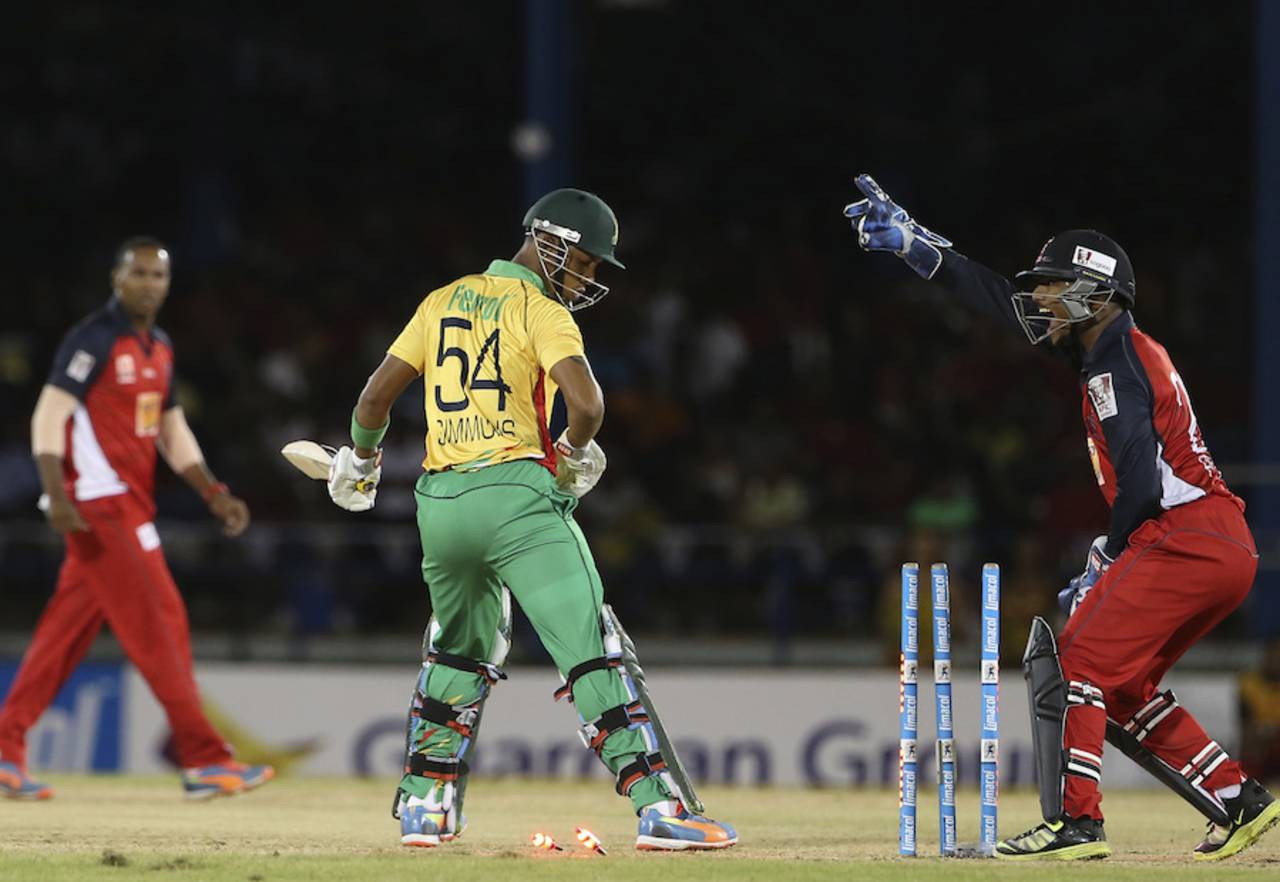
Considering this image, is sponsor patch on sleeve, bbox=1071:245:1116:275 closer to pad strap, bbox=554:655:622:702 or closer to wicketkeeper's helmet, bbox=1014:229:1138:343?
wicketkeeper's helmet, bbox=1014:229:1138:343

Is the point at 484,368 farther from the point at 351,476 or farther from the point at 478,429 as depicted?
the point at 351,476

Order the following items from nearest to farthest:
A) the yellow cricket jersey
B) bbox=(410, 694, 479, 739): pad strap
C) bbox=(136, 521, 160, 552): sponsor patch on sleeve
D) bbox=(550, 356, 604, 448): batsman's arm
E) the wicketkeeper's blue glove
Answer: bbox=(550, 356, 604, 448): batsman's arm, the yellow cricket jersey, bbox=(410, 694, 479, 739): pad strap, the wicketkeeper's blue glove, bbox=(136, 521, 160, 552): sponsor patch on sleeve

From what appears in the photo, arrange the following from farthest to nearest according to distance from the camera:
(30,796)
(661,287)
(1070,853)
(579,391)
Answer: (661,287) < (30,796) < (1070,853) < (579,391)

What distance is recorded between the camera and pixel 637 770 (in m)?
7.08

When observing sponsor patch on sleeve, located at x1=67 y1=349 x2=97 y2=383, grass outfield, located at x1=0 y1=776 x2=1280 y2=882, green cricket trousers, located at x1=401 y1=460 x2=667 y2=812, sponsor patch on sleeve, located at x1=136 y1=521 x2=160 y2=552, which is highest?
sponsor patch on sleeve, located at x1=67 y1=349 x2=97 y2=383

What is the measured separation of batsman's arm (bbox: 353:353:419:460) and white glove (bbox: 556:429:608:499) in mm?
567

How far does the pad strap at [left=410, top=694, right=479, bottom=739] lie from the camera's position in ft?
24.2

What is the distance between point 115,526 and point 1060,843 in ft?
14.6

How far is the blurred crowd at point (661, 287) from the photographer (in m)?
15.7

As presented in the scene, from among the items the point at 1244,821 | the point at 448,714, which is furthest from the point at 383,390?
the point at 1244,821

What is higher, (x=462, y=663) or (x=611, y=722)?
(x=462, y=663)

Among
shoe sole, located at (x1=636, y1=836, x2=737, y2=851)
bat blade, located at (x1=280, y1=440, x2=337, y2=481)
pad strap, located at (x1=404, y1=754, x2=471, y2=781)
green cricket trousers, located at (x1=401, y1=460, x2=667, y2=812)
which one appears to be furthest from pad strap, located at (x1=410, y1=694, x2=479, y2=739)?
bat blade, located at (x1=280, y1=440, x2=337, y2=481)

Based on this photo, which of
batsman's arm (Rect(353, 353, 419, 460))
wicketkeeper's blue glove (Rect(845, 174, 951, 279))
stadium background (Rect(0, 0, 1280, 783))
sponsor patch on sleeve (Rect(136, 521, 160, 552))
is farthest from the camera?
stadium background (Rect(0, 0, 1280, 783))

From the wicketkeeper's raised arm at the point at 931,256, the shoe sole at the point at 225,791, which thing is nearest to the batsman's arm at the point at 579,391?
the wicketkeeper's raised arm at the point at 931,256
